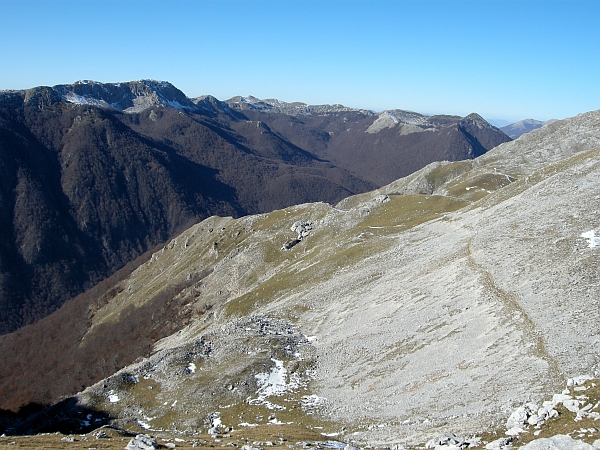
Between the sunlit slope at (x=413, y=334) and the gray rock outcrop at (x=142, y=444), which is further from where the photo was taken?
the sunlit slope at (x=413, y=334)

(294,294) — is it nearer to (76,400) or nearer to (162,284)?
(76,400)

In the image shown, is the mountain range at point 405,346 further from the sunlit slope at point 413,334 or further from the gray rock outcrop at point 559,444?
the gray rock outcrop at point 559,444

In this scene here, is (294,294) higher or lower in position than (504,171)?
lower

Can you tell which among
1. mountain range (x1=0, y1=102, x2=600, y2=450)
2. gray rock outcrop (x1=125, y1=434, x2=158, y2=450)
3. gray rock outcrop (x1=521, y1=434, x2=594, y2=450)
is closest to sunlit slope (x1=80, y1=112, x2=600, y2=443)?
mountain range (x1=0, y1=102, x2=600, y2=450)

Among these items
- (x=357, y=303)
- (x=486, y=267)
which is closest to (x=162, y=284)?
(x=357, y=303)

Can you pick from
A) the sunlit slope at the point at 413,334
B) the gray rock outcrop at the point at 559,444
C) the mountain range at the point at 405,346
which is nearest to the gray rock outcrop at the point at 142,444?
the mountain range at the point at 405,346

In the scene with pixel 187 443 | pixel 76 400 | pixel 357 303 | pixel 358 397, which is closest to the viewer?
pixel 187 443
